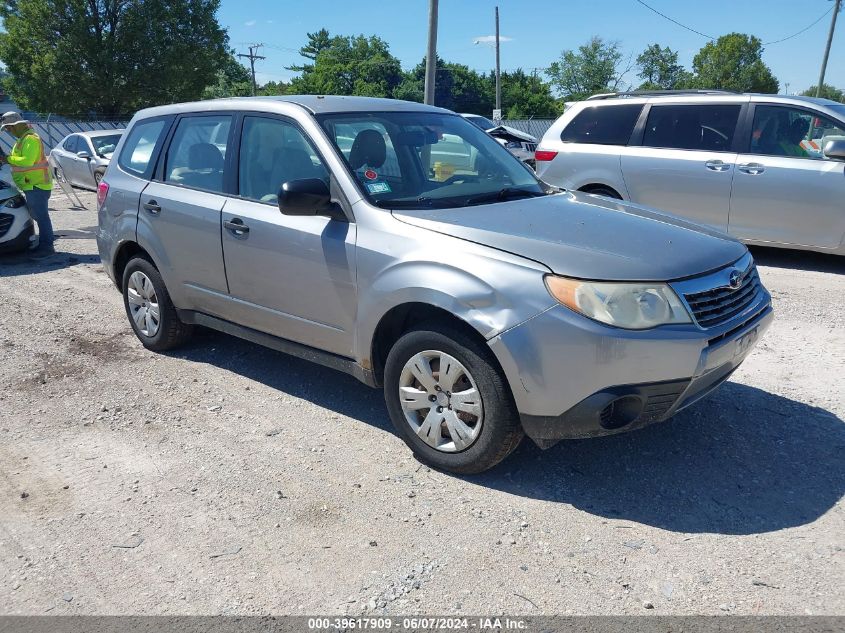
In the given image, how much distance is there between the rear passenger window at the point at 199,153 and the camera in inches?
192

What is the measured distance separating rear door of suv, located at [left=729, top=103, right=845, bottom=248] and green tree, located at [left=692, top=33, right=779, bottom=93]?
80.9m

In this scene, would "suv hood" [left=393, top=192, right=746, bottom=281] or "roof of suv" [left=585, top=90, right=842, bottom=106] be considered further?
"roof of suv" [left=585, top=90, right=842, bottom=106]

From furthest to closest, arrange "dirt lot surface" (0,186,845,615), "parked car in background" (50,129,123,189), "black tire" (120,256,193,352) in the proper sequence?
"parked car in background" (50,129,123,189), "black tire" (120,256,193,352), "dirt lot surface" (0,186,845,615)

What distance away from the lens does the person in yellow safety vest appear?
9.80 metres

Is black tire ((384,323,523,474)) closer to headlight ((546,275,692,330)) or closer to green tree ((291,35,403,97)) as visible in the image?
headlight ((546,275,692,330))

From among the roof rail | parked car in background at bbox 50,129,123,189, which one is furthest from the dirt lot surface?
parked car in background at bbox 50,129,123,189

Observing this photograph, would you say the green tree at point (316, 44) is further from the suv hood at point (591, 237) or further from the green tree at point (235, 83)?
the suv hood at point (591, 237)

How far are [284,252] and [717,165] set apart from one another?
221 inches

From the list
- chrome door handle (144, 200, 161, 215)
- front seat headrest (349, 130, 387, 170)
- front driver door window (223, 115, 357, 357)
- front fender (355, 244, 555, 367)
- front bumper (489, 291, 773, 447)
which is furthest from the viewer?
chrome door handle (144, 200, 161, 215)

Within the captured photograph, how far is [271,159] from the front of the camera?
4602mm

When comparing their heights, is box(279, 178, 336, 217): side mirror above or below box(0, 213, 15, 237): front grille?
above

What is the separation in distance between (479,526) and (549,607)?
0.61 m

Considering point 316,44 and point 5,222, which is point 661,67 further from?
point 5,222

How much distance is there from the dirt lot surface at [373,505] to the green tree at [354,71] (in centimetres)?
5959
